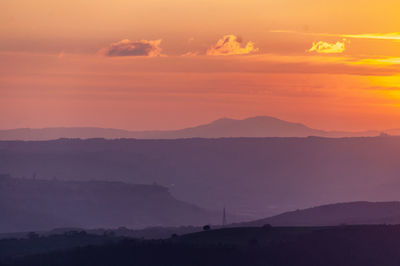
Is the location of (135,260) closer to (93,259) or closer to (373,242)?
(93,259)

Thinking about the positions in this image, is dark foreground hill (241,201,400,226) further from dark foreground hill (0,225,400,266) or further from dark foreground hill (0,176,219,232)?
dark foreground hill (0,176,219,232)

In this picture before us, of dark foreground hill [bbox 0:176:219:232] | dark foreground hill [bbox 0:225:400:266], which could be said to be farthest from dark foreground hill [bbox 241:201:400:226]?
dark foreground hill [bbox 0:176:219:232]

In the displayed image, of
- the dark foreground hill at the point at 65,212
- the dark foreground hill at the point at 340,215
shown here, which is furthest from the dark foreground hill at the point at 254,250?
the dark foreground hill at the point at 65,212

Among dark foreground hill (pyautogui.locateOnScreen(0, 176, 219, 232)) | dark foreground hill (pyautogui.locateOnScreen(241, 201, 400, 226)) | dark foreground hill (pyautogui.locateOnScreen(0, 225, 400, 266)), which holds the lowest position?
dark foreground hill (pyautogui.locateOnScreen(0, 225, 400, 266))

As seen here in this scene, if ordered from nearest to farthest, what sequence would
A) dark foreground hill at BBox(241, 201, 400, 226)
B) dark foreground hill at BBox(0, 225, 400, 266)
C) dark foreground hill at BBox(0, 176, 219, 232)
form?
dark foreground hill at BBox(0, 225, 400, 266) < dark foreground hill at BBox(241, 201, 400, 226) < dark foreground hill at BBox(0, 176, 219, 232)

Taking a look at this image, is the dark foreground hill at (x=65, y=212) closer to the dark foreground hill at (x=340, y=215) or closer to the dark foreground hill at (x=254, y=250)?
the dark foreground hill at (x=340, y=215)

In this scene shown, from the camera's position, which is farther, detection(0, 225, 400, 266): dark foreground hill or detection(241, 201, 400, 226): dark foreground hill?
detection(241, 201, 400, 226): dark foreground hill

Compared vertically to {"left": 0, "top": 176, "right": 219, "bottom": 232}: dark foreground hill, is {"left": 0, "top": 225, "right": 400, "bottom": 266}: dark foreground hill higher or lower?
lower
